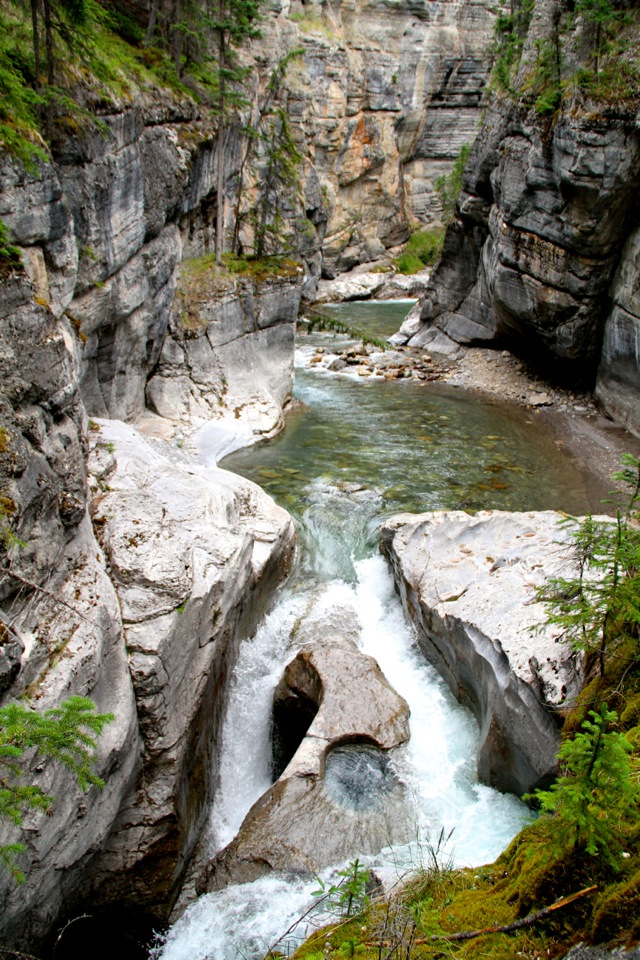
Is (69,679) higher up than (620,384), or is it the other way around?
Result: (620,384)

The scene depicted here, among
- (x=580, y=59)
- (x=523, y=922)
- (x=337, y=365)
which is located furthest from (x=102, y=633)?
(x=337, y=365)

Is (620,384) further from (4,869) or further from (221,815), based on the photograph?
(4,869)

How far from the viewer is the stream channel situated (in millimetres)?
5922

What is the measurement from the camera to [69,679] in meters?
5.26

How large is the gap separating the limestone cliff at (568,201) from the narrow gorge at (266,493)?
0.34 feet

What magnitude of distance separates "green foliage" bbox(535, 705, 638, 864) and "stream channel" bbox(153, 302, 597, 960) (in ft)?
7.47

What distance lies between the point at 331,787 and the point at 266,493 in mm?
6921

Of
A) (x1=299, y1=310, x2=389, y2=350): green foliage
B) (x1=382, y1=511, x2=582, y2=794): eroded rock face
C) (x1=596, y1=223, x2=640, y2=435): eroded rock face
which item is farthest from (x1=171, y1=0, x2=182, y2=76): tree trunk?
(x1=382, y1=511, x2=582, y2=794): eroded rock face

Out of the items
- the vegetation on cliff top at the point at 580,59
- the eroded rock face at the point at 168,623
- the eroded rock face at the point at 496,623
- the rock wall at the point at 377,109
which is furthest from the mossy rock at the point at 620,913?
the rock wall at the point at 377,109

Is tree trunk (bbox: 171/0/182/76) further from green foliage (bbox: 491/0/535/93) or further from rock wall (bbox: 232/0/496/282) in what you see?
rock wall (bbox: 232/0/496/282)

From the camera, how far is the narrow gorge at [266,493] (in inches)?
230

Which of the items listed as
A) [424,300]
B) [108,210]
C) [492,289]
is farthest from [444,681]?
[424,300]

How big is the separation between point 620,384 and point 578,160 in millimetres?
6239

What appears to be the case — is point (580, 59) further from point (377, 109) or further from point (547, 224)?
point (377, 109)
